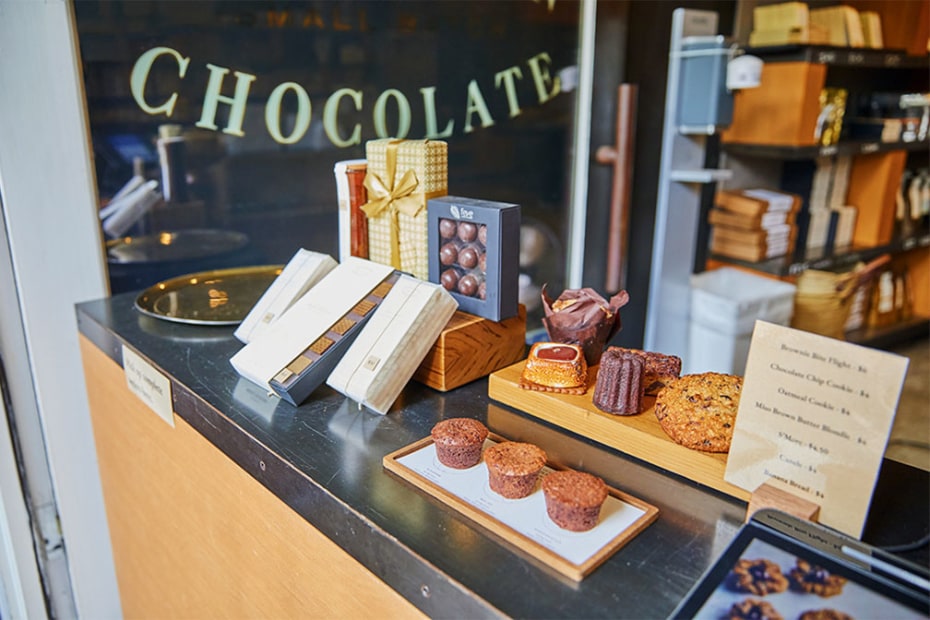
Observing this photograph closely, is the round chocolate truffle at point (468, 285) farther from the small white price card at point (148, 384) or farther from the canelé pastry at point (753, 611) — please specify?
the canelé pastry at point (753, 611)

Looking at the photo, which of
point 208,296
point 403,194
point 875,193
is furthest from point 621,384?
point 875,193

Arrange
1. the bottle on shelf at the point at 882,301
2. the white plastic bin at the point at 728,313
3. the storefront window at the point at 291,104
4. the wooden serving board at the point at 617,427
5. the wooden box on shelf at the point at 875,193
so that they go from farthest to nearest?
the bottle on shelf at the point at 882,301 < the wooden box on shelf at the point at 875,193 < the white plastic bin at the point at 728,313 < the storefront window at the point at 291,104 < the wooden serving board at the point at 617,427

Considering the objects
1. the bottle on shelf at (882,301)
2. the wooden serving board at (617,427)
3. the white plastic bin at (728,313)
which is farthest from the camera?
the bottle on shelf at (882,301)

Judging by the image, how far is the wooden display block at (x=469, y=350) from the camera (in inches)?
40.4

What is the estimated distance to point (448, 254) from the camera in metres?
1.08

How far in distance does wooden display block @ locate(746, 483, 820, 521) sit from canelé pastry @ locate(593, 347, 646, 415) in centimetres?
20

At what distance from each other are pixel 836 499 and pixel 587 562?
0.24 meters

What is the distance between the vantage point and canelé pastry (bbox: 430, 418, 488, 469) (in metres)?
0.80

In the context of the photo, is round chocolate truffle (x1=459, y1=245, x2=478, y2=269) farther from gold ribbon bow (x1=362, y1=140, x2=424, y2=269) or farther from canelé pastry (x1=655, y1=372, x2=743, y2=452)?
canelé pastry (x1=655, y1=372, x2=743, y2=452)

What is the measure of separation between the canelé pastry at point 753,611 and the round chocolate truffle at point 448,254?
64cm

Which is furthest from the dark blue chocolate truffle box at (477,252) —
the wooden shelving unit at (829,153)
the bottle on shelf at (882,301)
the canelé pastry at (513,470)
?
the bottle on shelf at (882,301)

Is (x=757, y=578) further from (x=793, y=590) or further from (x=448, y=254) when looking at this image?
(x=448, y=254)

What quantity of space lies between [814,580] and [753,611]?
7 centimetres

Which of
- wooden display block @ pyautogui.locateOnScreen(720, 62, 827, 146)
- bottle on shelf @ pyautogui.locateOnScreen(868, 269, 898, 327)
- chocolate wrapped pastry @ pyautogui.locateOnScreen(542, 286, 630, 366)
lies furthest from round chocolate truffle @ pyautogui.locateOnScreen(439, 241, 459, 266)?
bottle on shelf @ pyautogui.locateOnScreen(868, 269, 898, 327)
